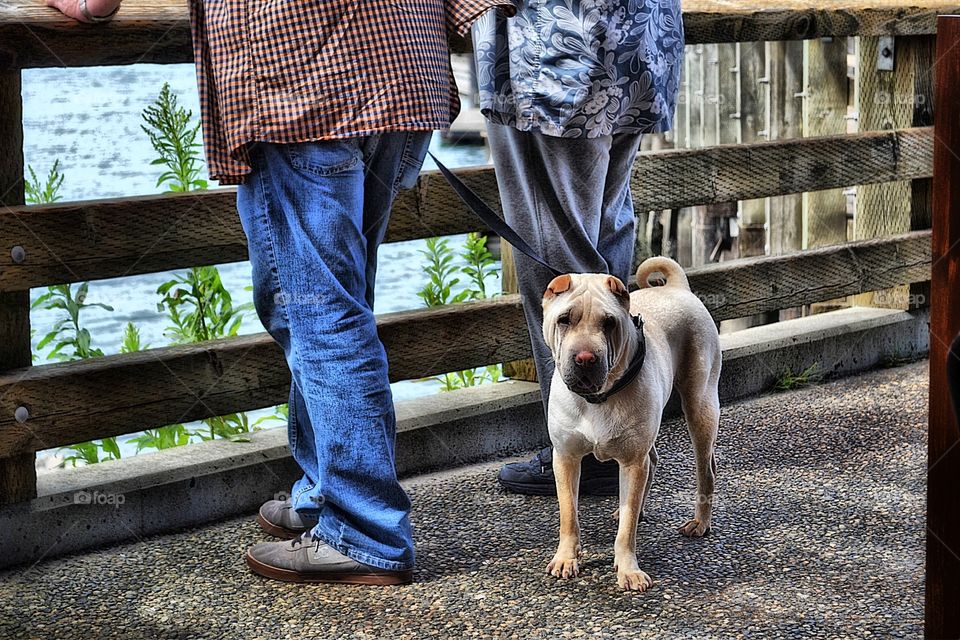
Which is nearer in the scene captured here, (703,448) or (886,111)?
(703,448)

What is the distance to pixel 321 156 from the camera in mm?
2957

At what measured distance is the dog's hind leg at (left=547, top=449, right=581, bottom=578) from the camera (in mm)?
3207

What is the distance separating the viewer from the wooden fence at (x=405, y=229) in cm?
334

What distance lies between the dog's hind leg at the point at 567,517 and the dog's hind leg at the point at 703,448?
0.40m

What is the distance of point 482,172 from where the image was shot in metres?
4.20

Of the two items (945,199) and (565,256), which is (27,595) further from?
(945,199)

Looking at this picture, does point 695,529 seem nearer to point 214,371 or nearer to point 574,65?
point 574,65

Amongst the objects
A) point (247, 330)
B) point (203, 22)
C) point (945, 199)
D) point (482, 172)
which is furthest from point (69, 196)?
point (945, 199)

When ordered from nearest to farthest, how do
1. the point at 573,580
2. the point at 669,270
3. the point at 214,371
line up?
the point at 573,580 → the point at 669,270 → the point at 214,371

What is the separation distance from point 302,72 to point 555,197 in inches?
40.3

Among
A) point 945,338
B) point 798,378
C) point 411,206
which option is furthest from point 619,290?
point 798,378

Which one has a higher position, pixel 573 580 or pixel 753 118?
pixel 753 118

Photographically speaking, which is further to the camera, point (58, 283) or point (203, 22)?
point (58, 283)

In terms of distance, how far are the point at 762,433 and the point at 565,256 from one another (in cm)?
131
